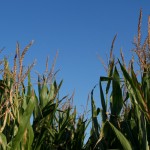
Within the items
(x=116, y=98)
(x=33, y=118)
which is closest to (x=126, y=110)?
(x=116, y=98)

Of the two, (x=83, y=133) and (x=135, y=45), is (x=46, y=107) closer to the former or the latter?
(x=83, y=133)

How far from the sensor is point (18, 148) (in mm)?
2574

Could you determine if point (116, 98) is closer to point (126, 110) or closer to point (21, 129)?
point (126, 110)

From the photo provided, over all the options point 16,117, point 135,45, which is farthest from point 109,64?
point 16,117

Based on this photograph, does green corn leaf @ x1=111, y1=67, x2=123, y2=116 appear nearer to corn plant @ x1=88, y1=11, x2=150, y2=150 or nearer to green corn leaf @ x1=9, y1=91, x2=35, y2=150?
corn plant @ x1=88, y1=11, x2=150, y2=150

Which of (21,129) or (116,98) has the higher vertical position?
(116,98)

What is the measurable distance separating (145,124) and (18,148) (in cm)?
100

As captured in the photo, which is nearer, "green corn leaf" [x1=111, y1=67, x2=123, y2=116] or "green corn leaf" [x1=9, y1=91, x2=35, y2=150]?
"green corn leaf" [x1=9, y1=91, x2=35, y2=150]

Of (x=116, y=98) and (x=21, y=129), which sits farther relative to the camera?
(x=116, y=98)

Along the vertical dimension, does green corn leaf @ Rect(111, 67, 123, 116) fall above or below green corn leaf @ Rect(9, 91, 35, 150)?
above

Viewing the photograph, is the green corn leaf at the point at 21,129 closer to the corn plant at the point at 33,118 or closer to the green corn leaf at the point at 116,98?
the corn plant at the point at 33,118

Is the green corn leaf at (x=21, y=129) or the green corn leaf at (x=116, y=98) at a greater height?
the green corn leaf at (x=116, y=98)

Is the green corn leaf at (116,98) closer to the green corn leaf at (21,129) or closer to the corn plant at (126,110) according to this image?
the corn plant at (126,110)

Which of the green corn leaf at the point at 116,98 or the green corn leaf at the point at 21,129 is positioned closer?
the green corn leaf at the point at 21,129
